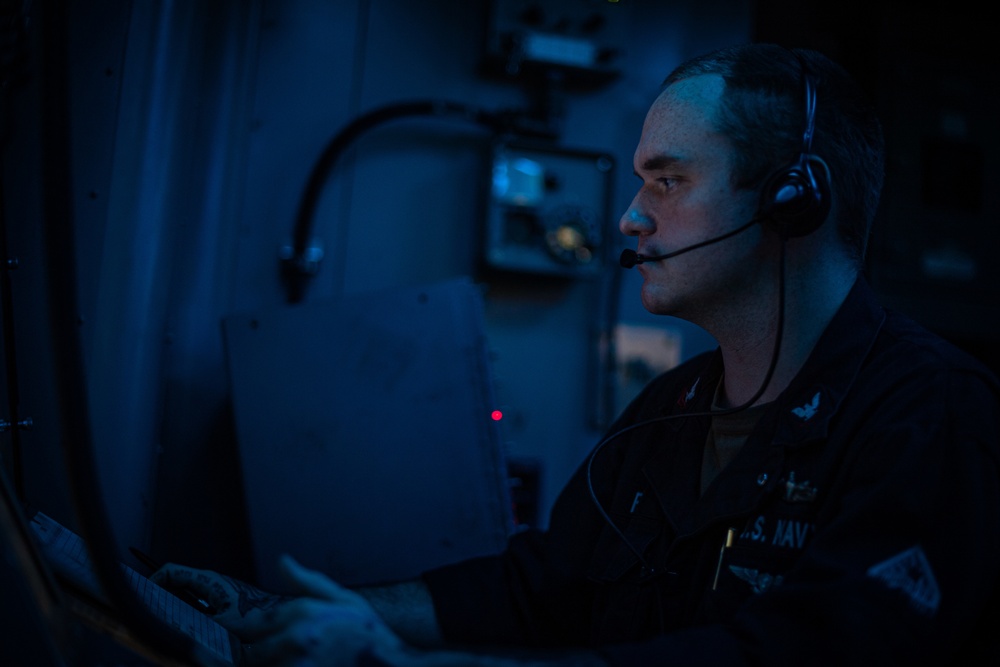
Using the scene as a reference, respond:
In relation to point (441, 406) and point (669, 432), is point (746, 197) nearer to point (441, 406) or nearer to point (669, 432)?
point (669, 432)

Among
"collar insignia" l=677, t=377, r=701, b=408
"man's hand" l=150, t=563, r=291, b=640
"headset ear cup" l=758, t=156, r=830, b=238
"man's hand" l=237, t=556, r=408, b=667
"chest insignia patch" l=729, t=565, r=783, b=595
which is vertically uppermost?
"headset ear cup" l=758, t=156, r=830, b=238

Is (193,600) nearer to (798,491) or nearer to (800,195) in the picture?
(798,491)

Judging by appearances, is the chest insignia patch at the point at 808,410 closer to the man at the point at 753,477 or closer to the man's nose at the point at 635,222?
the man at the point at 753,477

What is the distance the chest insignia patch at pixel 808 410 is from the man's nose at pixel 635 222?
31cm

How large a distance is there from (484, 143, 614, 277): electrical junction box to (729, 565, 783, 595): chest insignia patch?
1.28 m

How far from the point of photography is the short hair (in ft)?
3.31

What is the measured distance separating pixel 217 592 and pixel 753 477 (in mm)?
642

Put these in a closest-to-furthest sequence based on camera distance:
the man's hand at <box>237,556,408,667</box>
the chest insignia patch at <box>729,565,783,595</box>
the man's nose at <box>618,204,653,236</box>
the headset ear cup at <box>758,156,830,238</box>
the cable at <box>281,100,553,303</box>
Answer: the man's hand at <box>237,556,408,667</box> < the chest insignia patch at <box>729,565,783,595</box> < the headset ear cup at <box>758,156,830,238</box> < the man's nose at <box>618,204,653,236</box> < the cable at <box>281,100,553,303</box>

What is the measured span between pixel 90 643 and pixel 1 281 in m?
0.57

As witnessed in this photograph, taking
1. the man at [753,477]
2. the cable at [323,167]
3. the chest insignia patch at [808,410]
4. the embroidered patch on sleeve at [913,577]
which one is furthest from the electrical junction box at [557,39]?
the embroidered patch on sleeve at [913,577]

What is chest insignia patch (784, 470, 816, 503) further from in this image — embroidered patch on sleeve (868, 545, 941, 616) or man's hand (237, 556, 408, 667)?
man's hand (237, 556, 408, 667)

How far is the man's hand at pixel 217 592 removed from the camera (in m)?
0.94

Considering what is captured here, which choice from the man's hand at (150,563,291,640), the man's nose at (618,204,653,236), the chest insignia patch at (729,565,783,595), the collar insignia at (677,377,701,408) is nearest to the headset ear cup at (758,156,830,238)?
the man's nose at (618,204,653,236)

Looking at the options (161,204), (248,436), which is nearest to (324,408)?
(248,436)
